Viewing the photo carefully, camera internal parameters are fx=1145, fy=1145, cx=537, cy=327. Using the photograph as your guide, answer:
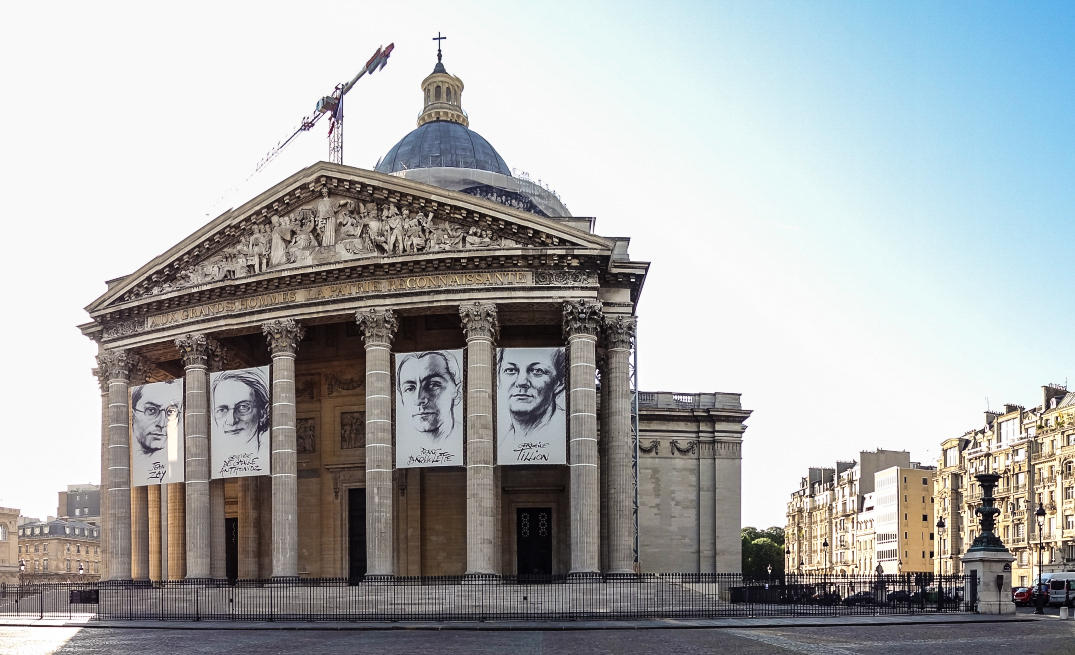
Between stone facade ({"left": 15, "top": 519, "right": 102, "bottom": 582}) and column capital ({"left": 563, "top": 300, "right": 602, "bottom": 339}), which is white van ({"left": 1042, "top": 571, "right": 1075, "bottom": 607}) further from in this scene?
stone facade ({"left": 15, "top": 519, "right": 102, "bottom": 582})

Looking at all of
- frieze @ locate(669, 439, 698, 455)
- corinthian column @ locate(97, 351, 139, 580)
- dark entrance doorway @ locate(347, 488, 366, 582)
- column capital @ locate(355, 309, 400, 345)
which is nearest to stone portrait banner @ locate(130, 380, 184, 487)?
corinthian column @ locate(97, 351, 139, 580)

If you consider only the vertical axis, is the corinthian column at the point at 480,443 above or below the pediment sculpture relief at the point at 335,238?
below

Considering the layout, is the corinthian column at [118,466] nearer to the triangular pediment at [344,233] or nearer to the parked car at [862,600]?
the triangular pediment at [344,233]

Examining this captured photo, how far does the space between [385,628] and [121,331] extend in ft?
73.1

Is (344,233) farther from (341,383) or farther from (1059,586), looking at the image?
(1059,586)

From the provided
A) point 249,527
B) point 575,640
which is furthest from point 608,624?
point 249,527

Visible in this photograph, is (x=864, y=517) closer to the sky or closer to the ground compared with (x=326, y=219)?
closer to the ground

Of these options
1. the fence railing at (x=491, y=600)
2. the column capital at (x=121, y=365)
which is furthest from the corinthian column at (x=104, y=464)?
the fence railing at (x=491, y=600)

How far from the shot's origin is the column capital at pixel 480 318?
135 ft

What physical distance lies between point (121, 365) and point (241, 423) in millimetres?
7241

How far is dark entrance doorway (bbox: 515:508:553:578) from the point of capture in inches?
1858

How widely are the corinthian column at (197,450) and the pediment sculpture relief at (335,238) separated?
2.78 metres

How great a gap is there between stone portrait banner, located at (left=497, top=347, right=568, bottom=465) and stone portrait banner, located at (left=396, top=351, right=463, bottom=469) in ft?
5.13

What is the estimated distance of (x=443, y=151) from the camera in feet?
233
